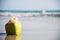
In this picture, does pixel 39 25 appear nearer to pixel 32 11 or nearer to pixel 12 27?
pixel 32 11

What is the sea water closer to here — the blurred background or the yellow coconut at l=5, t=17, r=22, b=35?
the blurred background

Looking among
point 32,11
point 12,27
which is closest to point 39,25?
point 32,11

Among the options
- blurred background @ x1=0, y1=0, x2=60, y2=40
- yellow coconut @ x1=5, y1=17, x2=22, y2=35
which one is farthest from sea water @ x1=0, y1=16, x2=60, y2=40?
yellow coconut @ x1=5, y1=17, x2=22, y2=35

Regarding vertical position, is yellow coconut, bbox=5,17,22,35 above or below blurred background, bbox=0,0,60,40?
below

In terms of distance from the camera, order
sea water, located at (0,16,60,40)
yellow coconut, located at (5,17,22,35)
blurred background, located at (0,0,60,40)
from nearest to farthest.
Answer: yellow coconut, located at (5,17,22,35) < sea water, located at (0,16,60,40) < blurred background, located at (0,0,60,40)

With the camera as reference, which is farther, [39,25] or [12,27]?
[39,25]

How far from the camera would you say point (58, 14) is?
1.79 m

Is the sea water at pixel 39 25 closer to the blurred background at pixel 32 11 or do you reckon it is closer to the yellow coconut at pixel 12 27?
the blurred background at pixel 32 11

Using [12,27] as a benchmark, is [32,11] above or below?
above

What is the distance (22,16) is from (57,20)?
51 centimetres

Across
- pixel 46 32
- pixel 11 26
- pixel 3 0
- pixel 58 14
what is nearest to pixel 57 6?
pixel 58 14

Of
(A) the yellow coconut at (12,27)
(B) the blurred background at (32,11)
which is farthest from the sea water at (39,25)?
(A) the yellow coconut at (12,27)

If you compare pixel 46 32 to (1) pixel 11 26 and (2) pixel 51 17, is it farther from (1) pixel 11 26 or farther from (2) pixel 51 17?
(1) pixel 11 26

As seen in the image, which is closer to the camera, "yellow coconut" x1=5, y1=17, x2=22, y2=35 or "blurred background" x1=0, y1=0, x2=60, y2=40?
"yellow coconut" x1=5, y1=17, x2=22, y2=35
